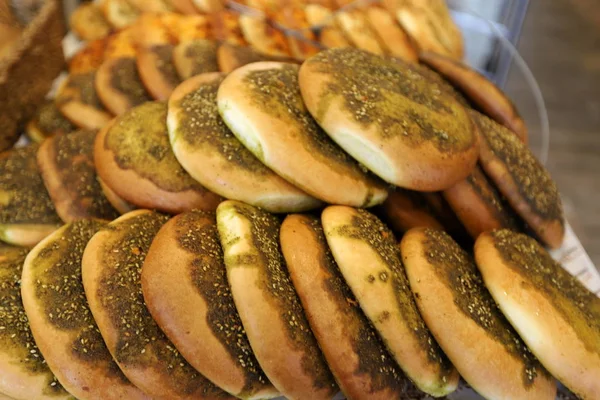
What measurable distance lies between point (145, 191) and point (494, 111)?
5.01ft

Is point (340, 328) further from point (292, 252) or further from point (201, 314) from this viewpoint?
point (201, 314)

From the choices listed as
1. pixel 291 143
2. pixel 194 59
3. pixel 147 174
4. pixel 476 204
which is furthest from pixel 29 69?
pixel 476 204

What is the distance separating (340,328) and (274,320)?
0.58 feet

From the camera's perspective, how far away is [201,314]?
134 cm

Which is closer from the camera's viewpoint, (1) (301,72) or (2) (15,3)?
(1) (301,72)

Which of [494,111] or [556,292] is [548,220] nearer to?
[556,292]

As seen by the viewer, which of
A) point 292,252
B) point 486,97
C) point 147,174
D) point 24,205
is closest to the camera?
point 292,252

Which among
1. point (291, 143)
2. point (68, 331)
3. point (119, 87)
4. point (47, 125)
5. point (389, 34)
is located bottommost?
point (47, 125)

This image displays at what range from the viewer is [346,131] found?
62.5 inches

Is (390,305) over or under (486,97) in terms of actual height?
under

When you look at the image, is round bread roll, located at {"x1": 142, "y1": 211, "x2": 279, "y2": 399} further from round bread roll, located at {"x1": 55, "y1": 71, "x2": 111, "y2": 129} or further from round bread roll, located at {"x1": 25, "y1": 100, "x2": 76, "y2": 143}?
round bread roll, located at {"x1": 25, "y1": 100, "x2": 76, "y2": 143}

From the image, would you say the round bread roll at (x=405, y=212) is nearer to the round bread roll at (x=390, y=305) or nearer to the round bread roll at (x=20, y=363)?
the round bread roll at (x=390, y=305)

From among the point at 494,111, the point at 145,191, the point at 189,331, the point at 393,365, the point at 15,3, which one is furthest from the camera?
the point at 15,3

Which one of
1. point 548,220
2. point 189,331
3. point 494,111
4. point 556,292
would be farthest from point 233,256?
point 494,111
